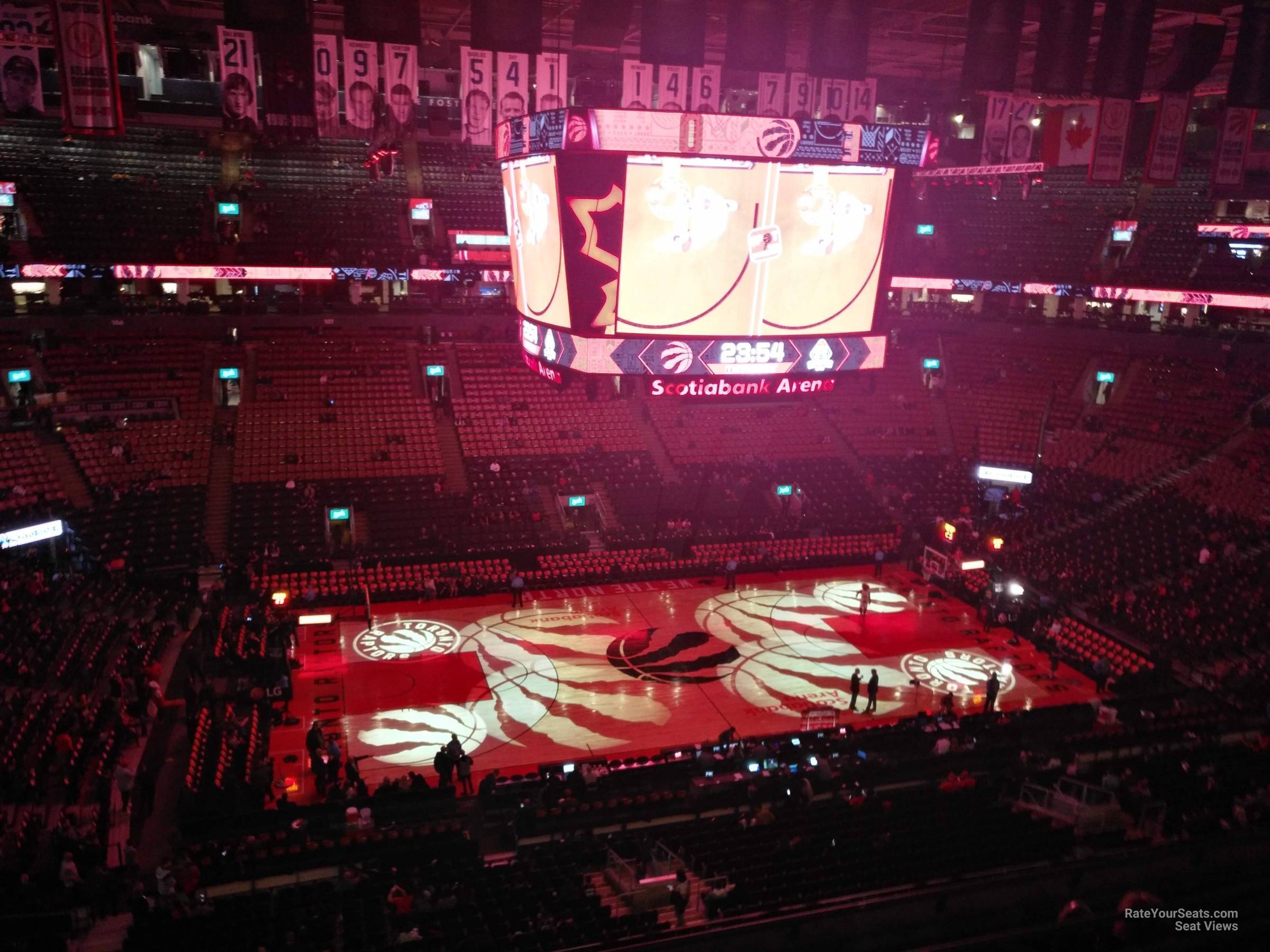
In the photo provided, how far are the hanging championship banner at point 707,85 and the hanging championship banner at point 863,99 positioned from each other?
3.32m

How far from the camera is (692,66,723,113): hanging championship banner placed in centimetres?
2131

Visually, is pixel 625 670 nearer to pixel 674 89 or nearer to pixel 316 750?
pixel 316 750

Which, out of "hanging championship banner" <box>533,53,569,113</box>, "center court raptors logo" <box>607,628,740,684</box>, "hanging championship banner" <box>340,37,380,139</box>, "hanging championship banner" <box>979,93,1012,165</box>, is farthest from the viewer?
"hanging championship banner" <box>979,93,1012,165</box>

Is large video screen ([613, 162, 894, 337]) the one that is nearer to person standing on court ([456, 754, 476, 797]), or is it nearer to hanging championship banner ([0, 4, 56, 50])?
person standing on court ([456, 754, 476, 797])

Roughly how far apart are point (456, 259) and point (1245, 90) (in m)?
26.1

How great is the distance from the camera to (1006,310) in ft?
136

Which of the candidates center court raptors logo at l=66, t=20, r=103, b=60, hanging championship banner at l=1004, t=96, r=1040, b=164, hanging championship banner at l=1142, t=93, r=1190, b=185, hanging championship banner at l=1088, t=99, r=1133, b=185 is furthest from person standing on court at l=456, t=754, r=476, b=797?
hanging championship banner at l=1004, t=96, r=1040, b=164

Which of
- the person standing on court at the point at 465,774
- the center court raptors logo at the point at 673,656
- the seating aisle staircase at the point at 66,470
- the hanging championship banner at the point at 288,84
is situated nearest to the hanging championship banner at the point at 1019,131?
the center court raptors logo at the point at 673,656

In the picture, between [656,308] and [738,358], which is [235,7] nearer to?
[656,308]

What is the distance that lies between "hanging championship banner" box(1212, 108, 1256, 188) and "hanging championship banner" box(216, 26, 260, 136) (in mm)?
21872

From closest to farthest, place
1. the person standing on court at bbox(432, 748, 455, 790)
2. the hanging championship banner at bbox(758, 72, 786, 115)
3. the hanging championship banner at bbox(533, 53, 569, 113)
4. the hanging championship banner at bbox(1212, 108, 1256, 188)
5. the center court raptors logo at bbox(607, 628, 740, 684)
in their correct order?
the person standing on court at bbox(432, 748, 455, 790) → the hanging championship banner at bbox(533, 53, 569, 113) → the center court raptors logo at bbox(607, 628, 740, 684) → the hanging championship banner at bbox(758, 72, 786, 115) → the hanging championship banner at bbox(1212, 108, 1256, 188)

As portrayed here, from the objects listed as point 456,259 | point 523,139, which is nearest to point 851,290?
point 523,139

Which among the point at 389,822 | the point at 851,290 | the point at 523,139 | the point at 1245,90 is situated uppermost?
the point at 1245,90

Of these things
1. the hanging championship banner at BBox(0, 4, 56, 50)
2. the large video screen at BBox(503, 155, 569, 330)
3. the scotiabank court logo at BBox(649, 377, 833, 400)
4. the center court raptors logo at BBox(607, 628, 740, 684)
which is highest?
the hanging championship banner at BBox(0, 4, 56, 50)
